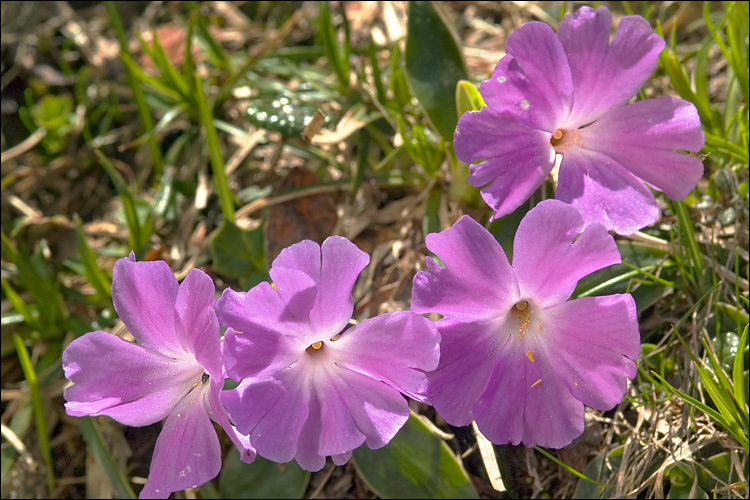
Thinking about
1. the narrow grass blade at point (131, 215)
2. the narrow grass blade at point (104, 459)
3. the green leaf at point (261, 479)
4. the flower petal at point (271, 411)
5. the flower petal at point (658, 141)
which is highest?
the flower petal at point (658, 141)

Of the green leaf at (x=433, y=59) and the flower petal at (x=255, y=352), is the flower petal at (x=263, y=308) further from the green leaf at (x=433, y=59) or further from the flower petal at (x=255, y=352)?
the green leaf at (x=433, y=59)

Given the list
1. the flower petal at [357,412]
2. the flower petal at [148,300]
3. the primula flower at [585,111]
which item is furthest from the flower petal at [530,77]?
the flower petal at [148,300]

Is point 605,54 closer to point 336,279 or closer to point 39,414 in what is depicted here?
point 336,279

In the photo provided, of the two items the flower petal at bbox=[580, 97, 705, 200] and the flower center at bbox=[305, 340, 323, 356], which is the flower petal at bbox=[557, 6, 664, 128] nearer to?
the flower petal at bbox=[580, 97, 705, 200]

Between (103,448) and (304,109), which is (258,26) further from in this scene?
(103,448)

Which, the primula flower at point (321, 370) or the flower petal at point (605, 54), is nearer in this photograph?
the primula flower at point (321, 370)


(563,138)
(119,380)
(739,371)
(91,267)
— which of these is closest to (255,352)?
(119,380)

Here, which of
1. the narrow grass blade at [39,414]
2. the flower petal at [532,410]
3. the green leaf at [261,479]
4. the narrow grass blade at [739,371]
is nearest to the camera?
the flower petal at [532,410]

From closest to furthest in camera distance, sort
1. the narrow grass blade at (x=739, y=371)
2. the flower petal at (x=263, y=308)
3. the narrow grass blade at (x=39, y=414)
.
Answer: the flower petal at (x=263, y=308)
the narrow grass blade at (x=739, y=371)
the narrow grass blade at (x=39, y=414)

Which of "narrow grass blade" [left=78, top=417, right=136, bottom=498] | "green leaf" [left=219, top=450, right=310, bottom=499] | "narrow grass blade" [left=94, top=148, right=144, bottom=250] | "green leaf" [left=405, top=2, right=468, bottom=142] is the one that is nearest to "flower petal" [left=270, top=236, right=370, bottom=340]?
"green leaf" [left=219, top=450, right=310, bottom=499]
